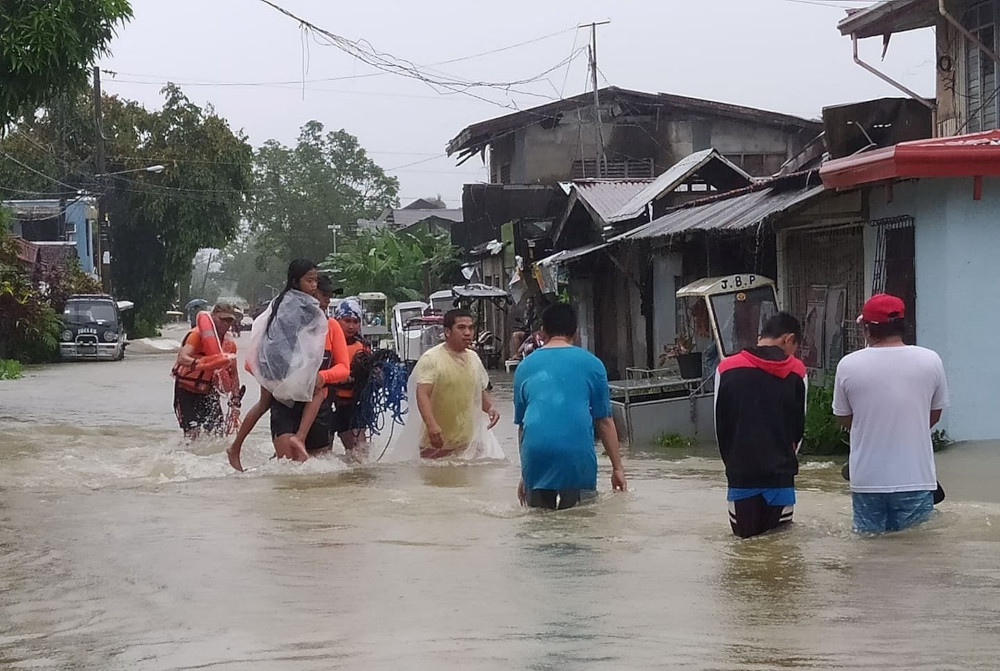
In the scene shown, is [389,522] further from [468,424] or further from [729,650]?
[729,650]

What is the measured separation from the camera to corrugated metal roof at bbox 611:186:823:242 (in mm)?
13766

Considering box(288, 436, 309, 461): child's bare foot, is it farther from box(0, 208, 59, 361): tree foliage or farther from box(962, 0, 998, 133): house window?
box(0, 208, 59, 361): tree foliage

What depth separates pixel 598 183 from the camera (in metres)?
26.0

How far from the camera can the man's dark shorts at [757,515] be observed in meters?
7.05

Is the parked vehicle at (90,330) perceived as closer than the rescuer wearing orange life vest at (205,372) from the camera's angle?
No

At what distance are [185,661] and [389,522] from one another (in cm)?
373

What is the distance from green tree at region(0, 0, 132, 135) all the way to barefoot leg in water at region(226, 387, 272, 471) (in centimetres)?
734

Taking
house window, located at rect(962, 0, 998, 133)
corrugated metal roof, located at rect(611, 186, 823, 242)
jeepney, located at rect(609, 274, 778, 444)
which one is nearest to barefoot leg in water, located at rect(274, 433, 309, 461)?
jeepney, located at rect(609, 274, 778, 444)

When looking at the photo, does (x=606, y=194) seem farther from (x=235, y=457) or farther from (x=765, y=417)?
(x=765, y=417)

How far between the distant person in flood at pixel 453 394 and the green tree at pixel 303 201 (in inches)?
2876

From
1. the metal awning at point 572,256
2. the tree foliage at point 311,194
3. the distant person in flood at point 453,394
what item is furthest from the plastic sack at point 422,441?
the tree foliage at point 311,194

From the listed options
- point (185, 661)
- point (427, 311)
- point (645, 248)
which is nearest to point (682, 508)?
point (185, 661)

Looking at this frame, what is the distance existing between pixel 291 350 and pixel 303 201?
7828cm

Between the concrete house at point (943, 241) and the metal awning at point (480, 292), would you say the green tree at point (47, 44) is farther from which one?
the metal awning at point (480, 292)
